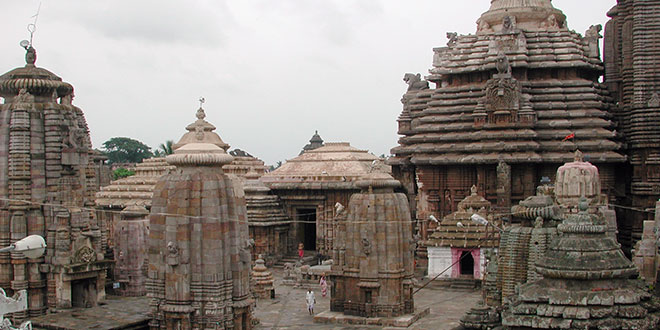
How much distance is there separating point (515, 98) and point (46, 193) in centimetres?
1797

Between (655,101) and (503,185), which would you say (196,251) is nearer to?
(503,185)

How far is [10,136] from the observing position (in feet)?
69.8

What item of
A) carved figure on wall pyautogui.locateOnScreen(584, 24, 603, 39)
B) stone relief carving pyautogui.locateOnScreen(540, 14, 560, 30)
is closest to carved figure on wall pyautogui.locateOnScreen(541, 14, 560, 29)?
stone relief carving pyautogui.locateOnScreen(540, 14, 560, 30)

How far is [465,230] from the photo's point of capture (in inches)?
1138

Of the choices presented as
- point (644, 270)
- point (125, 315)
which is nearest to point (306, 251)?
point (125, 315)

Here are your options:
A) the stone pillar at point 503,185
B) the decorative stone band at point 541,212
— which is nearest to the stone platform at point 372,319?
the decorative stone band at point 541,212

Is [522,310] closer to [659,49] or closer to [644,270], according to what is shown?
[644,270]

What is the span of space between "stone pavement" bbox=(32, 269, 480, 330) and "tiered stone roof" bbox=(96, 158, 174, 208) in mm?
11874

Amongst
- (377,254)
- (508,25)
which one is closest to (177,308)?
(377,254)

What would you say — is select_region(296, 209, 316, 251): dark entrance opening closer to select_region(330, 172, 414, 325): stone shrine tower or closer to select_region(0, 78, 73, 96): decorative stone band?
select_region(330, 172, 414, 325): stone shrine tower

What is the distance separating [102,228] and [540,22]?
20.5 meters

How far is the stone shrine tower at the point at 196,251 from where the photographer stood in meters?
17.2

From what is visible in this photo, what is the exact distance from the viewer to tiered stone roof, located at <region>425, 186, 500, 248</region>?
28.5 metres

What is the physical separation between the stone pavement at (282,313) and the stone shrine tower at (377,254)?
0.71 metres
